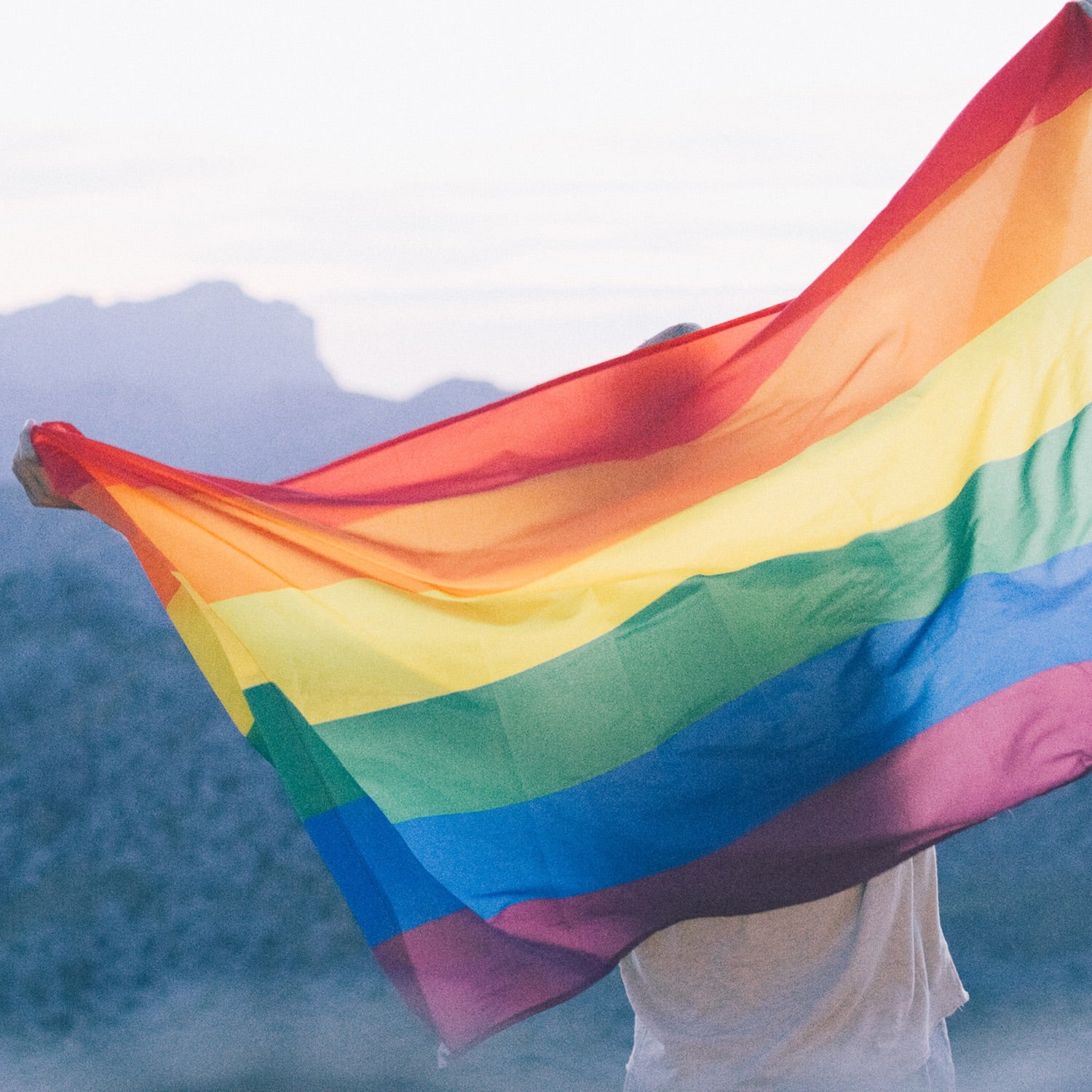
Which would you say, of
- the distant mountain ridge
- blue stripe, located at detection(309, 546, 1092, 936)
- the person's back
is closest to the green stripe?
blue stripe, located at detection(309, 546, 1092, 936)

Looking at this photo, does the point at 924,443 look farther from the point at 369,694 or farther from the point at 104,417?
the point at 104,417

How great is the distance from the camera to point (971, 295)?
4.66 ft

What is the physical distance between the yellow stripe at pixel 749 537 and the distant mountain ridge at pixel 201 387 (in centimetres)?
167

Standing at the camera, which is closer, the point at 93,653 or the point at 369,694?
the point at 369,694

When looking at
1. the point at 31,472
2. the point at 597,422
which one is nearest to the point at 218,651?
the point at 31,472

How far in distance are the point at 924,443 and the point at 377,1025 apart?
2.13 m

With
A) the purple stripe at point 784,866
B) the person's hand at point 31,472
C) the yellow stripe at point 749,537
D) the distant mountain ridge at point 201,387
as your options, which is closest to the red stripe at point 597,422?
the yellow stripe at point 749,537

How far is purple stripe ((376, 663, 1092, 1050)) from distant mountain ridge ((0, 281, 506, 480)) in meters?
1.81

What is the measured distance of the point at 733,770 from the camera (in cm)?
138

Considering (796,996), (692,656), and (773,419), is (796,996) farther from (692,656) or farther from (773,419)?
(773,419)

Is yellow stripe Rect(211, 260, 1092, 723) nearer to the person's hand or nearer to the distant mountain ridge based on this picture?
the person's hand

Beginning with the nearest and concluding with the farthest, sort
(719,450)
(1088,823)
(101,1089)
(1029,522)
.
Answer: (1029,522), (719,450), (101,1089), (1088,823)

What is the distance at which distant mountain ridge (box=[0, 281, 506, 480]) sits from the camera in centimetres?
304

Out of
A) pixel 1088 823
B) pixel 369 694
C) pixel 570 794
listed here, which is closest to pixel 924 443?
pixel 570 794
